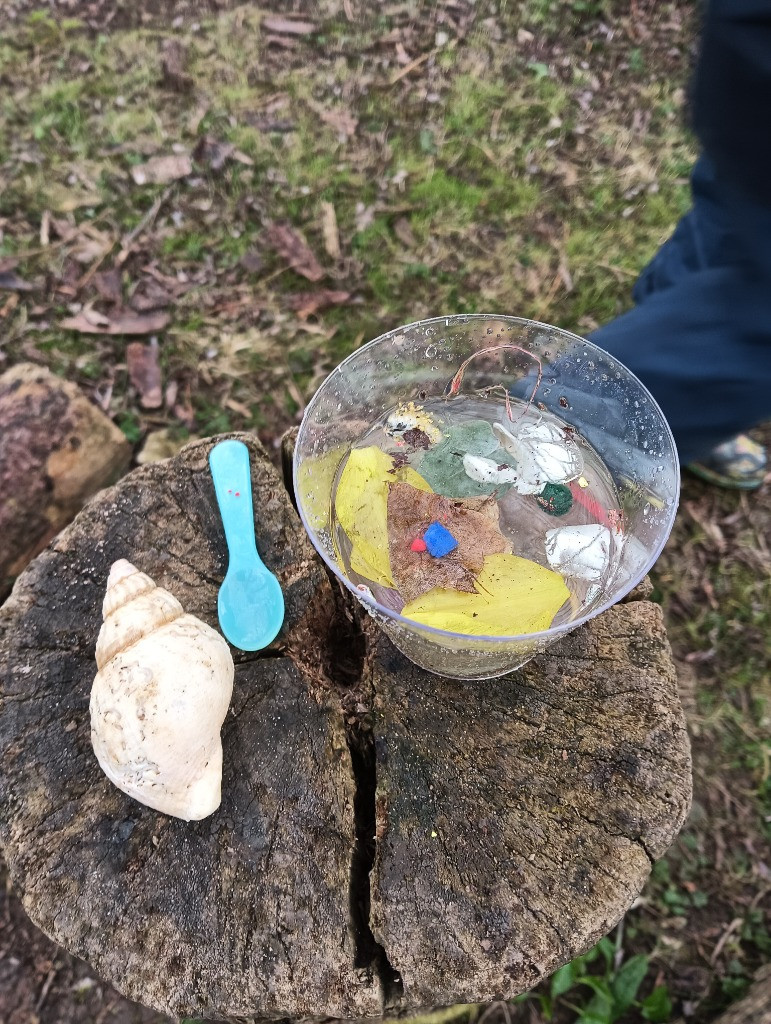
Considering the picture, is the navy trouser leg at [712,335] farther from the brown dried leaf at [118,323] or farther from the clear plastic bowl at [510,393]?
the brown dried leaf at [118,323]

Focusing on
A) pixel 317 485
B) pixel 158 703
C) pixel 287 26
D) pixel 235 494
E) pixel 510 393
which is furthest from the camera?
pixel 287 26

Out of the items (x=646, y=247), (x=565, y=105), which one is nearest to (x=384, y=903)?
(x=646, y=247)

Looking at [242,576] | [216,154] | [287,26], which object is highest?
[287,26]

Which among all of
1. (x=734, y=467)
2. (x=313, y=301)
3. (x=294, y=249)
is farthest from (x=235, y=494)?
(x=734, y=467)

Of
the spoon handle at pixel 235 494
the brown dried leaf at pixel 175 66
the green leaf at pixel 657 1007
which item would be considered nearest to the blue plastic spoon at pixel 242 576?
the spoon handle at pixel 235 494

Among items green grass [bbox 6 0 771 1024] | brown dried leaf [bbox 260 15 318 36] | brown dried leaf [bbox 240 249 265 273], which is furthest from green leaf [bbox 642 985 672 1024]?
brown dried leaf [bbox 260 15 318 36]

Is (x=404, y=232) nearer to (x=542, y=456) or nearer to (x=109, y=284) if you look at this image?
(x=109, y=284)

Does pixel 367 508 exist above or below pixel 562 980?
above

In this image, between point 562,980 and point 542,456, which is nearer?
point 542,456

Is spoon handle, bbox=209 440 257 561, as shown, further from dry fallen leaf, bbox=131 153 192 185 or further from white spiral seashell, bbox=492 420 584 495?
dry fallen leaf, bbox=131 153 192 185
